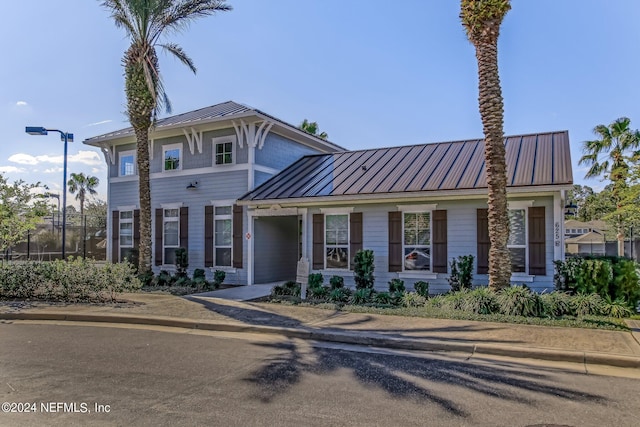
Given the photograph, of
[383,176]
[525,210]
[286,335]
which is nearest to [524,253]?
[525,210]

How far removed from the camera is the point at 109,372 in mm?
6074

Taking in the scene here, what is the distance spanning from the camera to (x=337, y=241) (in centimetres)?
1468

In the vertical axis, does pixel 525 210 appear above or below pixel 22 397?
above

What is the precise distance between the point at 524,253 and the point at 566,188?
2063mm

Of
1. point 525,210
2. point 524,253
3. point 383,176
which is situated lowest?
point 524,253

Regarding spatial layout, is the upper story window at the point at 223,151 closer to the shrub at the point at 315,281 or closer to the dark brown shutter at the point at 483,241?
the shrub at the point at 315,281

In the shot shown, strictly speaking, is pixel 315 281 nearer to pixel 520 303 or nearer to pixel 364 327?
pixel 364 327

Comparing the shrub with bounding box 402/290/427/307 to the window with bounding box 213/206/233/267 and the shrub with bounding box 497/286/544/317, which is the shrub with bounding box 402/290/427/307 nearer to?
the shrub with bounding box 497/286/544/317

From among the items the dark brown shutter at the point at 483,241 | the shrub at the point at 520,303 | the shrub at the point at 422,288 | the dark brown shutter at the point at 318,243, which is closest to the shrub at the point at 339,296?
the shrub at the point at 422,288

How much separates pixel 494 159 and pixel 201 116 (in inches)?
464

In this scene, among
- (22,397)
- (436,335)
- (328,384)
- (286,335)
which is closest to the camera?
(22,397)

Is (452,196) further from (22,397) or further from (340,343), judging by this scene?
(22,397)

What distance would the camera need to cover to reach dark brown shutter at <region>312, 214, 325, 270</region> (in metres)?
14.8

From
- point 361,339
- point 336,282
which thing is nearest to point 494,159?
point 361,339
